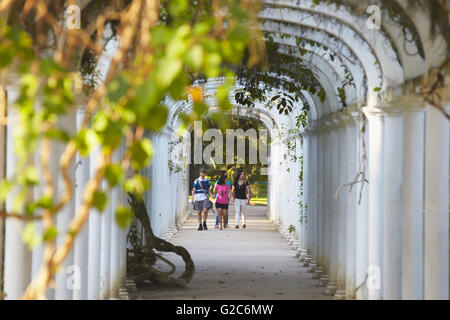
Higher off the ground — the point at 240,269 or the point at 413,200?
the point at 413,200

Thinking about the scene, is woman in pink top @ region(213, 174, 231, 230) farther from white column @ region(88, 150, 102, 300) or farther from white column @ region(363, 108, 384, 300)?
white column @ region(88, 150, 102, 300)

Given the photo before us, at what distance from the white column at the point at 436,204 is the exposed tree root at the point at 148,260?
5301 mm

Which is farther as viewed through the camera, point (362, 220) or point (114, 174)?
point (362, 220)

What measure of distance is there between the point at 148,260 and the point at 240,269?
2.27 m

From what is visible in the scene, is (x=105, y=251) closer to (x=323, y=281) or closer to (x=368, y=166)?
(x=368, y=166)

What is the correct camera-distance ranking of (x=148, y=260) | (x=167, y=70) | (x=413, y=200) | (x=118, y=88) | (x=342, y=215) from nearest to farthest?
(x=167, y=70)
(x=118, y=88)
(x=413, y=200)
(x=342, y=215)
(x=148, y=260)

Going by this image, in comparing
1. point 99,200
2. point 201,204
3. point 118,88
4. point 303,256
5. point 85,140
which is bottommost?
point 303,256

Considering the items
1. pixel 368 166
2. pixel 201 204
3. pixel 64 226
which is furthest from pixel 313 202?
pixel 64 226

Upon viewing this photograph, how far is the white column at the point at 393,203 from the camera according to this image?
8.55 m

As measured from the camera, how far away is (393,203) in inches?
338

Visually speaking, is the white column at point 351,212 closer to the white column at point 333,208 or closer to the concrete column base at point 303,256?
the white column at point 333,208

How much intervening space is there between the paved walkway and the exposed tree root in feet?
0.53

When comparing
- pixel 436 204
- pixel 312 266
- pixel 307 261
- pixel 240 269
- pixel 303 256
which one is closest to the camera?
pixel 436 204
